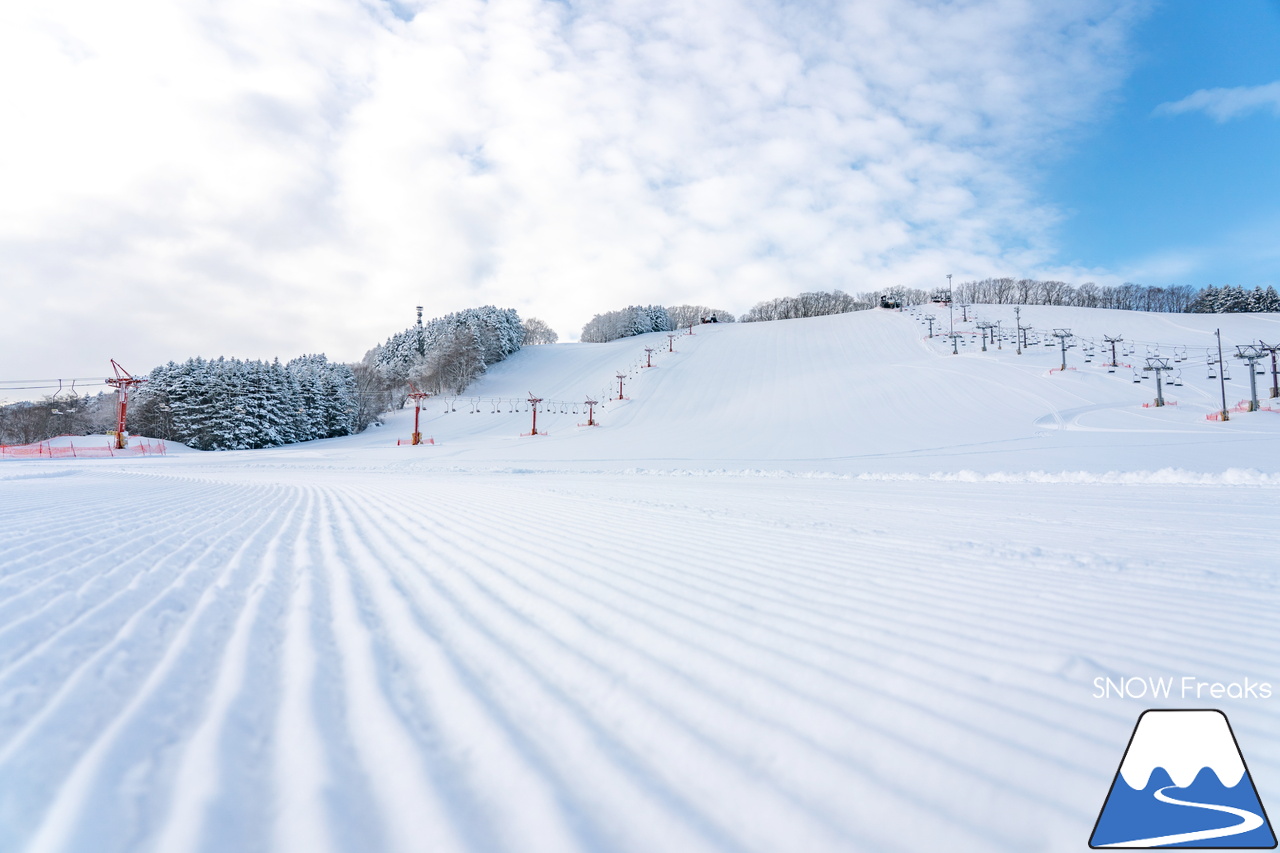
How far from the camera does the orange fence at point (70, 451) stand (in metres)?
28.2

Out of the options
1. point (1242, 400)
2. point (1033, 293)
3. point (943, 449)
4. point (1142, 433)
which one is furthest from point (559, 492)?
point (1033, 293)

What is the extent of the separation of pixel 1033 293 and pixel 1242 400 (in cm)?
10380

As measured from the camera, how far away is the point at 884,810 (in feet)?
5.01

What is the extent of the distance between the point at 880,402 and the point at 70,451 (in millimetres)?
47414

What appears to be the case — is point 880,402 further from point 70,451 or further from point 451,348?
point 70,451

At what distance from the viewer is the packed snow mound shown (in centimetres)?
2144

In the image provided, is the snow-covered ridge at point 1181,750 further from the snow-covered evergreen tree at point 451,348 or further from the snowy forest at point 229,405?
the snow-covered evergreen tree at point 451,348

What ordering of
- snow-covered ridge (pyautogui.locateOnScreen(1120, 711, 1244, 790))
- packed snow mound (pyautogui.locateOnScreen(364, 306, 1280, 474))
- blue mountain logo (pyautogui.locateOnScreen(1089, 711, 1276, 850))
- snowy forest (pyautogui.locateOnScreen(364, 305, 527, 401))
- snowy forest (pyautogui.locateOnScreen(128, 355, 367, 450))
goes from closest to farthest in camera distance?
blue mountain logo (pyautogui.locateOnScreen(1089, 711, 1276, 850))
snow-covered ridge (pyautogui.locateOnScreen(1120, 711, 1244, 790))
packed snow mound (pyautogui.locateOnScreen(364, 306, 1280, 474))
snowy forest (pyautogui.locateOnScreen(128, 355, 367, 450))
snowy forest (pyautogui.locateOnScreen(364, 305, 527, 401))

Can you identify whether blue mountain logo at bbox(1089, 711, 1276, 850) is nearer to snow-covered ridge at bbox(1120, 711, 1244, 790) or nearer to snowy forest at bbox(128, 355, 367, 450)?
snow-covered ridge at bbox(1120, 711, 1244, 790)

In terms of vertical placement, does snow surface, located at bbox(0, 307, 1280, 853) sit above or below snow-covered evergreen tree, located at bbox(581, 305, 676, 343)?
below

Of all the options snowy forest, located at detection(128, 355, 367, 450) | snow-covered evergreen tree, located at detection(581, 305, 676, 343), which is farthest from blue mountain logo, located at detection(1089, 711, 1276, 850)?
snow-covered evergreen tree, located at detection(581, 305, 676, 343)

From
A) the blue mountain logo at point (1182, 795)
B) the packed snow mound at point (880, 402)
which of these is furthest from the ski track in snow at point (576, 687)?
the packed snow mound at point (880, 402)

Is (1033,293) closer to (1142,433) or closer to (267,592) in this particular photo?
(1142,433)

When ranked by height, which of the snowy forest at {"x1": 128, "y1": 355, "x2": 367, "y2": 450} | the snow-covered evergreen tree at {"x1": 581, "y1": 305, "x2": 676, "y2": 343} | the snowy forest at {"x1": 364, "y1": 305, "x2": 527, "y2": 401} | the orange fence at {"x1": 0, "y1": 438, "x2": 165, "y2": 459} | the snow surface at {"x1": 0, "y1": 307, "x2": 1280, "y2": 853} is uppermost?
the snow-covered evergreen tree at {"x1": 581, "y1": 305, "x2": 676, "y2": 343}
